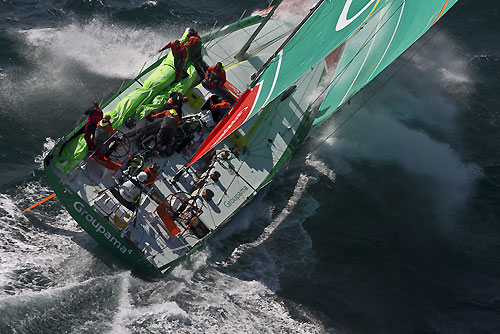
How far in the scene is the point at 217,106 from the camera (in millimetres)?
14750

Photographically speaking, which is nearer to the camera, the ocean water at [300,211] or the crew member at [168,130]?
the ocean water at [300,211]

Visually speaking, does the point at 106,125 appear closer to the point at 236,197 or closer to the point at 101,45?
the point at 236,197

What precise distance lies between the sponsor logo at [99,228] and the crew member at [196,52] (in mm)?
5115

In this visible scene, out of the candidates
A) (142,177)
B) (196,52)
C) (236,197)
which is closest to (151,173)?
(142,177)

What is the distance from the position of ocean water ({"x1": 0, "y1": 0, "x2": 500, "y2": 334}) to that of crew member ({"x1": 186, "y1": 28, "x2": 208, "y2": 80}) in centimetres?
319

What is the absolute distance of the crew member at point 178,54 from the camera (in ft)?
48.6

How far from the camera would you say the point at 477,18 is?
68.8 feet

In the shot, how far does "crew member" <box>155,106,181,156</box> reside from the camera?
45.4 feet

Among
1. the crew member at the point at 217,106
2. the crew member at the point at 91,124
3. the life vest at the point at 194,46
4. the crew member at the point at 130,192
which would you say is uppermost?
the life vest at the point at 194,46

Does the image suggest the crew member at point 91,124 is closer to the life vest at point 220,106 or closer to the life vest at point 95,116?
the life vest at point 95,116

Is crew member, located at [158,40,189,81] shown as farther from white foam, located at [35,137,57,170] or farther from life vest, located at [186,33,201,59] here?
white foam, located at [35,137,57,170]

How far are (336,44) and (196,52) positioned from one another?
4.48 metres

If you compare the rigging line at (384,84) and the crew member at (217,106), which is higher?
the rigging line at (384,84)

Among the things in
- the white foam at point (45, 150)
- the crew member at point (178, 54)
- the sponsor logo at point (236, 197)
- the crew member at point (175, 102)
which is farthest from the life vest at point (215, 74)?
the white foam at point (45, 150)
